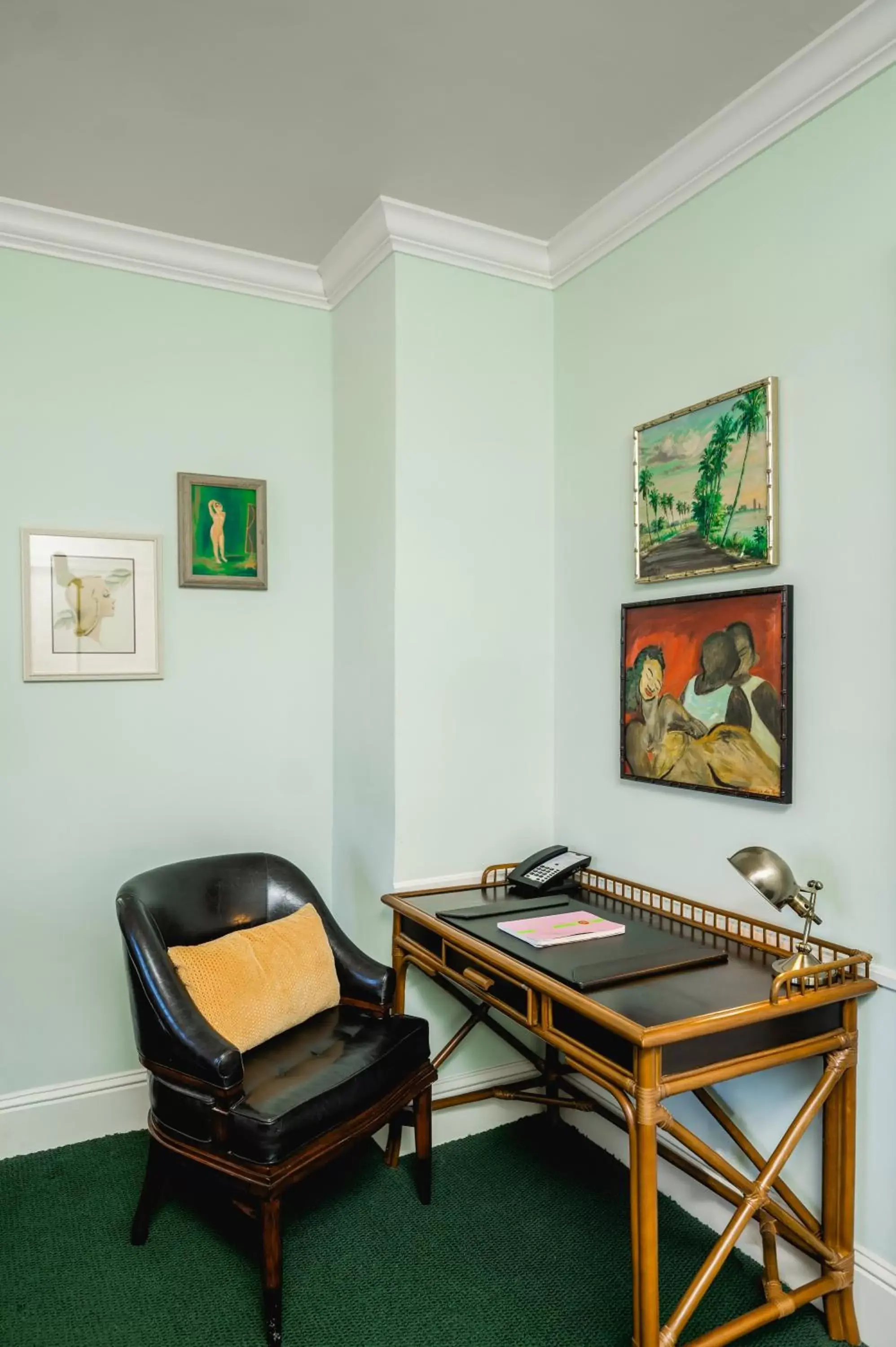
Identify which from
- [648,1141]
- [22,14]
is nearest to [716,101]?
[22,14]

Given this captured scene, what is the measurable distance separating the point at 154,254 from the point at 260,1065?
254cm

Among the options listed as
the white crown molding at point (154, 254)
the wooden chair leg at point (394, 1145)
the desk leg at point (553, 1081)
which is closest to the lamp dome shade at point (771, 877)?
the desk leg at point (553, 1081)

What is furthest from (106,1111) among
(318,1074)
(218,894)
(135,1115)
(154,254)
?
(154,254)

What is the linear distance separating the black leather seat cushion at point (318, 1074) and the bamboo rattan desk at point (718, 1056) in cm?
25

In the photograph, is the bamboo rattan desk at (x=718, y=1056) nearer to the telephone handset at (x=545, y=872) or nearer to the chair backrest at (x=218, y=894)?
the telephone handset at (x=545, y=872)

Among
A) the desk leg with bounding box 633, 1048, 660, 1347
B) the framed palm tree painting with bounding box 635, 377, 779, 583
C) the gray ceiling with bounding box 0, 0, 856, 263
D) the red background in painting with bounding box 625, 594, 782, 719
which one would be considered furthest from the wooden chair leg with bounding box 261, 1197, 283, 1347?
the gray ceiling with bounding box 0, 0, 856, 263

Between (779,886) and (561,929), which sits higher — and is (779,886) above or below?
above

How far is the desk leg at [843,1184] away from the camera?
2.00m

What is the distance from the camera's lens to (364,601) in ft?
10.1

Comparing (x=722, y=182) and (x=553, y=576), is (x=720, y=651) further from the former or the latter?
(x=722, y=182)

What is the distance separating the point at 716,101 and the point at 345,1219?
3.11 m

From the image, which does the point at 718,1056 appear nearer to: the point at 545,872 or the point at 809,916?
the point at 809,916

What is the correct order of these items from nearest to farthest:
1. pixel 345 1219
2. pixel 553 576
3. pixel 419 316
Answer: pixel 345 1219, pixel 419 316, pixel 553 576

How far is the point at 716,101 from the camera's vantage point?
7.56 ft
